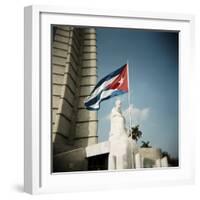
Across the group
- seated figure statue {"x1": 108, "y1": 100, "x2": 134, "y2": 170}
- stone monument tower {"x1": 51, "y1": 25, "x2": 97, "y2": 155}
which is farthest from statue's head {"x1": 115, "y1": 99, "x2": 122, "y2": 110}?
stone monument tower {"x1": 51, "y1": 25, "x2": 97, "y2": 155}

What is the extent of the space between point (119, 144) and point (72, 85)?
1.58 feet

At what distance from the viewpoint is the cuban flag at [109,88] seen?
173 inches

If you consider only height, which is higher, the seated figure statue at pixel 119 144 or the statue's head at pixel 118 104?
the statue's head at pixel 118 104

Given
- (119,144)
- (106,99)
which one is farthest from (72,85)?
(119,144)

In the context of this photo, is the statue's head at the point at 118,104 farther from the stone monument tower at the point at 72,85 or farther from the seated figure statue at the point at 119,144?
the stone monument tower at the point at 72,85

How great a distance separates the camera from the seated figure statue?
176 inches

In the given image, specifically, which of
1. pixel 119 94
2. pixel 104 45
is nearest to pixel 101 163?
pixel 119 94

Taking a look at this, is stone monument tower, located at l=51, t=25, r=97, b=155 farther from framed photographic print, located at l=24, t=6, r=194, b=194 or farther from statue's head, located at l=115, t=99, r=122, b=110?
statue's head, located at l=115, t=99, r=122, b=110

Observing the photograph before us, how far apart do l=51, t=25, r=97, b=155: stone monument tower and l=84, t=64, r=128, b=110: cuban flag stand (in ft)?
0.12

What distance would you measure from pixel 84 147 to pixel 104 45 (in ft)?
2.09

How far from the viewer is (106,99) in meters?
4.45

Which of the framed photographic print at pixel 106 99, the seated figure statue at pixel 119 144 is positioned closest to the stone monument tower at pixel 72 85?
the framed photographic print at pixel 106 99
